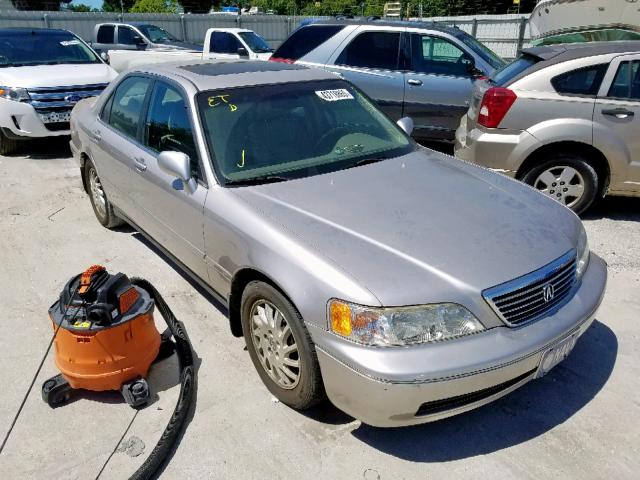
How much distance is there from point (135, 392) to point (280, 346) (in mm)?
805

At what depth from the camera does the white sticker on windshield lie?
362cm

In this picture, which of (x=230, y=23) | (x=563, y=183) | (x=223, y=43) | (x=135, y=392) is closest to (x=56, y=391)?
(x=135, y=392)

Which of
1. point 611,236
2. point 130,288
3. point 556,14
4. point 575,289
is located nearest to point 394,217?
point 575,289

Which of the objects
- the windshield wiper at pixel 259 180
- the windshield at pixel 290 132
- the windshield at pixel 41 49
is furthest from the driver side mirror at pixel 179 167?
the windshield at pixel 41 49

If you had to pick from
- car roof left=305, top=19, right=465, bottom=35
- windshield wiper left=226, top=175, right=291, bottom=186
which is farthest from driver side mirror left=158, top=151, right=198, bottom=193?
car roof left=305, top=19, right=465, bottom=35

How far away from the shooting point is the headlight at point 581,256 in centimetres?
276

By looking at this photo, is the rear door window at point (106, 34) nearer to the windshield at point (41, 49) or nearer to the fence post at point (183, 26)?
the windshield at point (41, 49)

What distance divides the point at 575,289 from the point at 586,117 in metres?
2.78

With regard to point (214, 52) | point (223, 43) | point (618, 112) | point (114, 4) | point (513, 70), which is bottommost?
point (618, 112)

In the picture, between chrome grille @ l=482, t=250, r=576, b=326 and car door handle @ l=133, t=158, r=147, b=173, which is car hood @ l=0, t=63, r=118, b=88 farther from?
chrome grille @ l=482, t=250, r=576, b=326

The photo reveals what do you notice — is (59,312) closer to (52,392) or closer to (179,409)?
(52,392)

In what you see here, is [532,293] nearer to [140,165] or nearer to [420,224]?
[420,224]

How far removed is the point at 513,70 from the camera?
17.2 ft

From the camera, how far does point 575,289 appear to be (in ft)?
8.77
